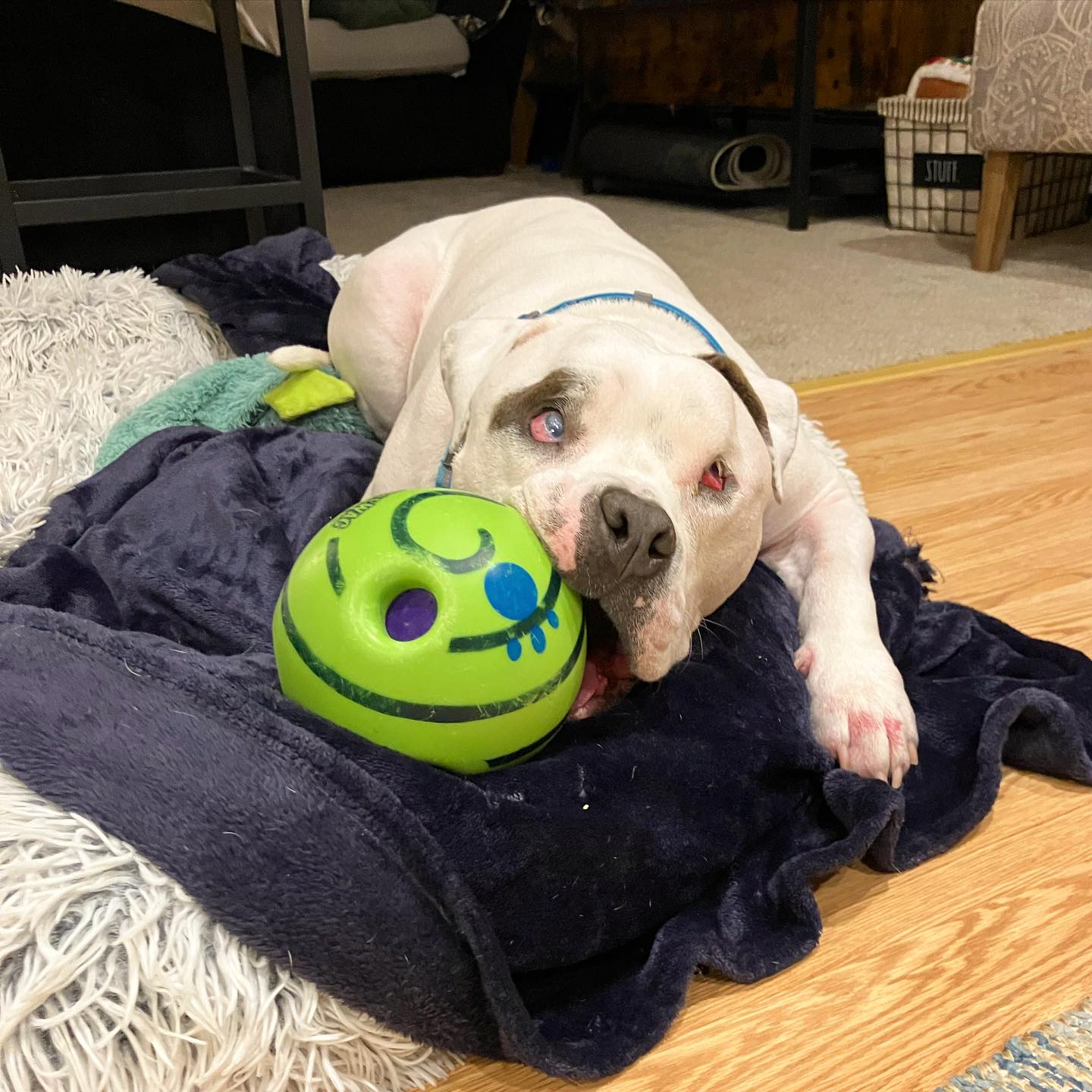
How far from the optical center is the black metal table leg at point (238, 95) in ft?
9.82

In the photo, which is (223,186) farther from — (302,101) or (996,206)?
(996,206)

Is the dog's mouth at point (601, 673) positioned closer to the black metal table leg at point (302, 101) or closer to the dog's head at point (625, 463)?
the dog's head at point (625, 463)

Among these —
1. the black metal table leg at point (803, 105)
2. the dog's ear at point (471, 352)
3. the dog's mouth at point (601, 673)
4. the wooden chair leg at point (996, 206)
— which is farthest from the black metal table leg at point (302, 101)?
the black metal table leg at point (803, 105)

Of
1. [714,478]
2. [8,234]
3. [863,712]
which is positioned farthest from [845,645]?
[8,234]

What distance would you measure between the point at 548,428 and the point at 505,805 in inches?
16.0

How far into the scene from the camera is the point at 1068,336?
2.99m

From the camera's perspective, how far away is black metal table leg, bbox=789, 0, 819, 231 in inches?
175

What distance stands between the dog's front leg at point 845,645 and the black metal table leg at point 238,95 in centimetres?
219

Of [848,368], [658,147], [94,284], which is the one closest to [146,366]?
[94,284]

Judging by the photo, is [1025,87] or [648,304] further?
[1025,87]

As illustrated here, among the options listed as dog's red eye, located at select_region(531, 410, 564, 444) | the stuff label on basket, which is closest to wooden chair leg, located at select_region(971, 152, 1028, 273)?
the stuff label on basket

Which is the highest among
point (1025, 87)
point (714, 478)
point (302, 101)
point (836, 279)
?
point (302, 101)

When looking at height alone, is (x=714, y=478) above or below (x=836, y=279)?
above

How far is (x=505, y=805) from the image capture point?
96cm
